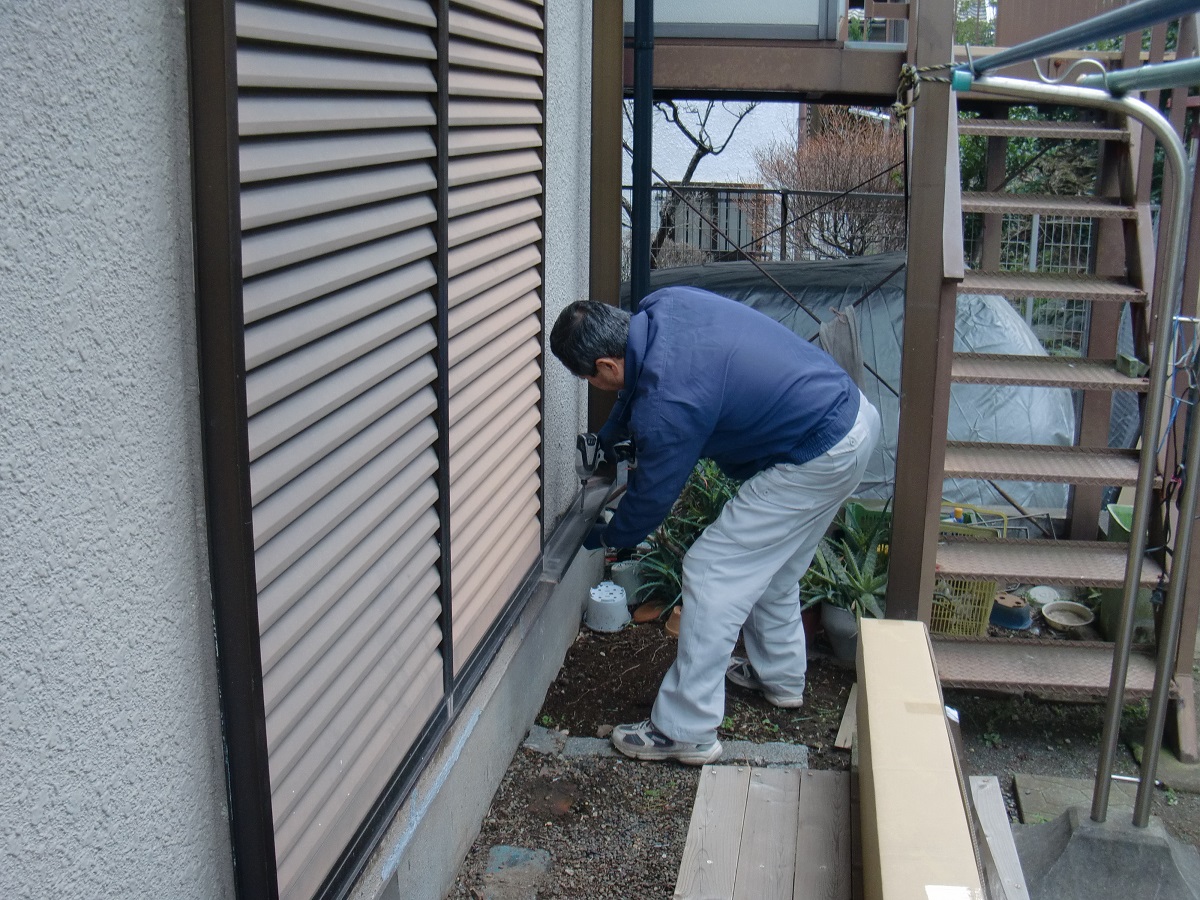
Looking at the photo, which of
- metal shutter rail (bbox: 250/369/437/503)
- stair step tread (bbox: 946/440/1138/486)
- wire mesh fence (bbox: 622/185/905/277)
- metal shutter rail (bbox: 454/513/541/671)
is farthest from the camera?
wire mesh fence (bbox: 622/185/905/277)

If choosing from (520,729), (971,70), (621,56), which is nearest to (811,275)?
(621,56)

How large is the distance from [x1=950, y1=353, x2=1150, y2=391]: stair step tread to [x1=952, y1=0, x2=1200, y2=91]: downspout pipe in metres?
1.94

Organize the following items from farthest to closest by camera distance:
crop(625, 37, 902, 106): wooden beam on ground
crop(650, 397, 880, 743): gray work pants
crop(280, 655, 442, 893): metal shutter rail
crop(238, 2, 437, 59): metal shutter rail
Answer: crop(625, 37, 902, 106): wooden beam on ground < crop(650, 397, 880, 743): gray work pants < crop(280, 655, 442, 893): metal shutter rail < crop(238, 2, 437, 59): metal shutter rail

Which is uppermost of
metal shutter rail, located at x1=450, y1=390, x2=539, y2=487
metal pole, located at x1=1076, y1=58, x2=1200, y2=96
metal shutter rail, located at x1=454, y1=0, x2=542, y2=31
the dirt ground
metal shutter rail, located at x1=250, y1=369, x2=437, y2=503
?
metal shutter rail, located at x1=454, y1=0, x2=542, y2=31

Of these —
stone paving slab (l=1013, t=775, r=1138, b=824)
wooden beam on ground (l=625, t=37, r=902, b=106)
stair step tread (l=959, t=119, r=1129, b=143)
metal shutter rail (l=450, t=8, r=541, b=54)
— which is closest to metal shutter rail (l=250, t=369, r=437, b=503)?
metal shutter rail (l=450, t=8, r=541, b=54)

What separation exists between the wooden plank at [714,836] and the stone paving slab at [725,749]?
1.18 meters

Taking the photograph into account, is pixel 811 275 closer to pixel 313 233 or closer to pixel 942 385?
pixel 942 385

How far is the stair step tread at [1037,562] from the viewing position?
4.36 metres

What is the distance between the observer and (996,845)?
2.50m

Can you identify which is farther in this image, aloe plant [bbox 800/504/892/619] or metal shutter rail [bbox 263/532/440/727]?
aloe plant [bbox 800/504/892/619]

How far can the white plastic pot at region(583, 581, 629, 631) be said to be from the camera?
5098mm

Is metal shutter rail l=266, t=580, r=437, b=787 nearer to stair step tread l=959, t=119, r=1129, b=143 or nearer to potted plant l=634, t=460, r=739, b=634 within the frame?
potted plant l=634, t=460, r=739, b=634

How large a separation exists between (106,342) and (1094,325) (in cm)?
521

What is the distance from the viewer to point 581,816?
3.72 m
